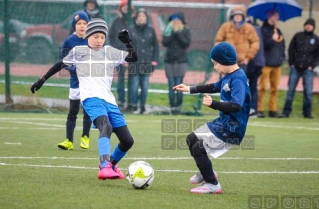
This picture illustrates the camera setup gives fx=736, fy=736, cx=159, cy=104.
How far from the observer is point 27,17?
16531mm

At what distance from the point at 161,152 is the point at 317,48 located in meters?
7.17

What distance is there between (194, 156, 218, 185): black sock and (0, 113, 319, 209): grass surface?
0.20 metres

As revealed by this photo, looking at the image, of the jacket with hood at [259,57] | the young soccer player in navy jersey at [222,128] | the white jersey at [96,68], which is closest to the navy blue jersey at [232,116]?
the young soccer player in navy jersey at [222,128]

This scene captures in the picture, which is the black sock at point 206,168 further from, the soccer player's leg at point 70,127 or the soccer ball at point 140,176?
the soccer player's leg at point 70,127

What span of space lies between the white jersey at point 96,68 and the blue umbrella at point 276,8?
859cm

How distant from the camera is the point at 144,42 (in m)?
16.6

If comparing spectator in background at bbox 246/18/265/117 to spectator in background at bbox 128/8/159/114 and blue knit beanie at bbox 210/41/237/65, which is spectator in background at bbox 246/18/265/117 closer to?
spectator in background at bbox 128/8/159/114

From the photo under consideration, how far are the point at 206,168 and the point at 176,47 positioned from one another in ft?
31.3

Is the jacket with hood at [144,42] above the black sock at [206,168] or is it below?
above

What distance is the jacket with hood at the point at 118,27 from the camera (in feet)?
54.3

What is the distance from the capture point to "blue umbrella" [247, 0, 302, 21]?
1659 cm

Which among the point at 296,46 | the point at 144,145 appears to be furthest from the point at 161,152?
the point at 296,46

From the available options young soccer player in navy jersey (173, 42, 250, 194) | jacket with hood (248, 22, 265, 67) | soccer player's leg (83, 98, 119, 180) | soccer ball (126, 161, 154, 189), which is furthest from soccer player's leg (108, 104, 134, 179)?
jacket with hood (248, 22, 265, 67)

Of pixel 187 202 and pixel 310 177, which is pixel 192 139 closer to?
pixel 187 202
